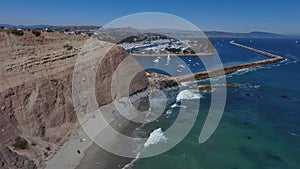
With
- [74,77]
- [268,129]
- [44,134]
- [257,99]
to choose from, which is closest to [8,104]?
[44,134]

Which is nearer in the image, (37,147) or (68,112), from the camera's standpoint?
(37,147)

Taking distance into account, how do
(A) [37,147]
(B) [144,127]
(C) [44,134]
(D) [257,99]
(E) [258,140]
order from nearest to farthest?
(A) [37,147], (C) [44,134], (E) [258,140], (B) [144,127], (D) [257,99]

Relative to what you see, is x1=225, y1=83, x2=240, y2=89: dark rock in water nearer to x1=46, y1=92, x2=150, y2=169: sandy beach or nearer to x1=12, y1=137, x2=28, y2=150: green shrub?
x1=46, y1=92, x2=150, y2=169: sandy beach

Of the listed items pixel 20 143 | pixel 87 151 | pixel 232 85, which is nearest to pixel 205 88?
pixel 232 85

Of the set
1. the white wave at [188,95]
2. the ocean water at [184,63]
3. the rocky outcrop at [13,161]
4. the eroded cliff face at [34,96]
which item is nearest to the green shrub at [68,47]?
the eroded cliff face at [34,96]

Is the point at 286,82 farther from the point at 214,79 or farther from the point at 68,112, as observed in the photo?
the point at 68,112

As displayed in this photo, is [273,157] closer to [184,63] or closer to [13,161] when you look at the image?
[13,161]

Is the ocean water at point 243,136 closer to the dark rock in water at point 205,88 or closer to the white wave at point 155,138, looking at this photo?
the white wave at point 155,138
